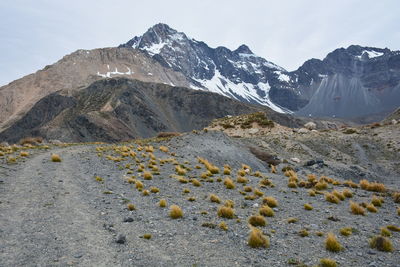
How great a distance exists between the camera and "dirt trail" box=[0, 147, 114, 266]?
9.32 m

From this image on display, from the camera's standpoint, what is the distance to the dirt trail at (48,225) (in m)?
9.32

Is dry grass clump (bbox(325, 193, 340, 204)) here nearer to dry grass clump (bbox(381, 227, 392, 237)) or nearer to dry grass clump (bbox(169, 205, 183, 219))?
dry grass clump (bbox(381, 227, 392, 237))

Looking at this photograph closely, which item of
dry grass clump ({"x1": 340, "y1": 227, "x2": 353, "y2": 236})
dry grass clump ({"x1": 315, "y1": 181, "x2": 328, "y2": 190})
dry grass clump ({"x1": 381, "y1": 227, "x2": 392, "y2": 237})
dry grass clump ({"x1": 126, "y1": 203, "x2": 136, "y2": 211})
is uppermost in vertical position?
dry grass clump ({"x1": 126, "y1": 203, "x2": 136, "y2": 211})

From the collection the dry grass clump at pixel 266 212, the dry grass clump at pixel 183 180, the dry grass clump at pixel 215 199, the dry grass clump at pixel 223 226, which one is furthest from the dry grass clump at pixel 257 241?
the dry grass clump at pixel 183 180

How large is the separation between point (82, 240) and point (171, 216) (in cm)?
390

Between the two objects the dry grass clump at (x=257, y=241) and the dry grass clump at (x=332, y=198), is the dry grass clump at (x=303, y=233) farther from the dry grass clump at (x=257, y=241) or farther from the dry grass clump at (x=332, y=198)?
the dry grass clump at (x=332, y=198)

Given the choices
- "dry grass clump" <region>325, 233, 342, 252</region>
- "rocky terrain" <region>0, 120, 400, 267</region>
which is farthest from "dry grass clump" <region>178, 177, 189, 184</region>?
"dry grass clump" <region>325, 233, 342, 252</region>

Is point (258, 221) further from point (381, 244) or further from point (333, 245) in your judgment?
point (381, 244)

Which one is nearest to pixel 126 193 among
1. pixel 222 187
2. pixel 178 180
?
pixel 178 180

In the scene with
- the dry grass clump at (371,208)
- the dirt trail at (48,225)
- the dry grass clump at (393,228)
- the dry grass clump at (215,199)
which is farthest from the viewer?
the dry grass clump at (371,208)

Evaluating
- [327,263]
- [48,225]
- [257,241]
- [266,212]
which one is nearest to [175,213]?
[257,241]

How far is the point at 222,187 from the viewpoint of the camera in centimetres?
1983

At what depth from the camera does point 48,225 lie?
460 inches

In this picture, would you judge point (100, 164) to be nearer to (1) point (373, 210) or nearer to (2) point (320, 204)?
(2) point (320, 204)
